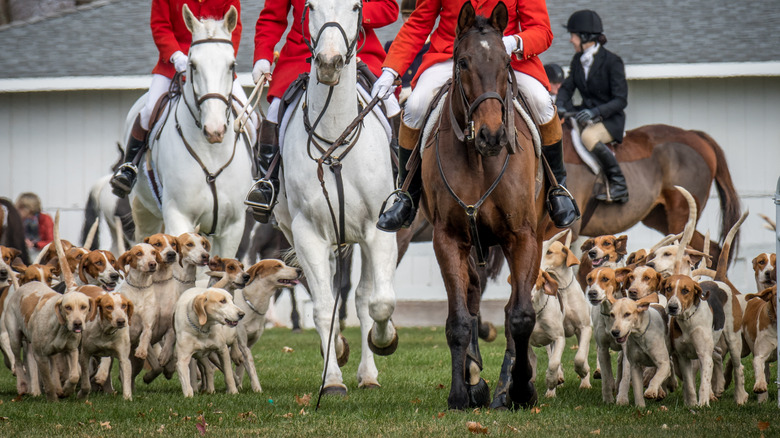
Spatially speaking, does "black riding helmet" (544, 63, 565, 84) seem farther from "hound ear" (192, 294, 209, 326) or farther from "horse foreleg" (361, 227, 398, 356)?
"hound ear" (192, 294, 209, 326)

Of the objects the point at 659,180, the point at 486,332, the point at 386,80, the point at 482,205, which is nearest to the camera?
the point at 482,205

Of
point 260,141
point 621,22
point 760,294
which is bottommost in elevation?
point 760,294

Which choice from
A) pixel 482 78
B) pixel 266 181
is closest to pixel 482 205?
pixel 482 78

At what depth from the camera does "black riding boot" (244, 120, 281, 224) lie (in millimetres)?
8852

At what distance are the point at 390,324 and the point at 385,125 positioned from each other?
1529 millimetres

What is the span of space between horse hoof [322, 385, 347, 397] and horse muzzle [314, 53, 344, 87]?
2.17 m

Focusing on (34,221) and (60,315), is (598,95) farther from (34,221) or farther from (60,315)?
(34,221)

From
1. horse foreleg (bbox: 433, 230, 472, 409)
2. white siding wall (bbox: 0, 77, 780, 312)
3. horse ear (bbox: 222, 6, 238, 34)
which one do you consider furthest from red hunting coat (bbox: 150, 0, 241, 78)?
white siding wall (bbox: 0, 77, 780, 312)

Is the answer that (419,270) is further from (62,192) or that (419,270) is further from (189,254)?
(189,254)

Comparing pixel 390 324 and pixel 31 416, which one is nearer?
pixel 31 416

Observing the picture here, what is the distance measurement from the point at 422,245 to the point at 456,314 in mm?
11049

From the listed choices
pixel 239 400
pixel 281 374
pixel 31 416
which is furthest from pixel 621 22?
pixel 31 416

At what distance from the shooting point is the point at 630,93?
1758cm

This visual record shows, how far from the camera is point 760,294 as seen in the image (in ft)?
26.3
